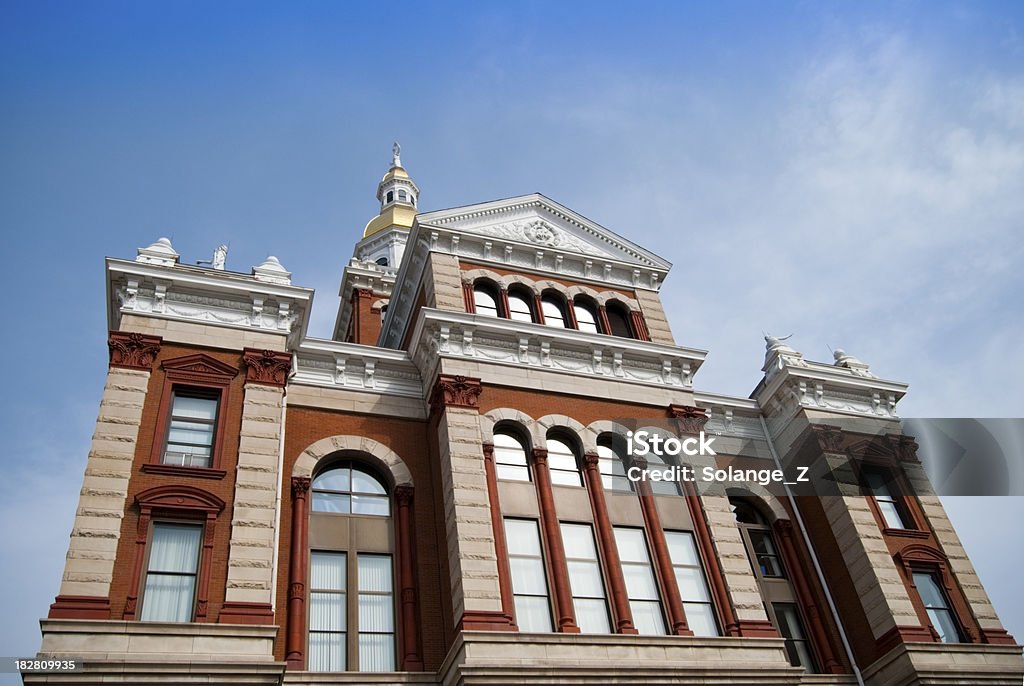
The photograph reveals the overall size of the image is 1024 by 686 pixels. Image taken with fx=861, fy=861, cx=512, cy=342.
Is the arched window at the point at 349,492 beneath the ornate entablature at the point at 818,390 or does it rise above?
beneath

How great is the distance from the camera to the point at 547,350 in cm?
2358

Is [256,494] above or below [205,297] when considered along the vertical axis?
below

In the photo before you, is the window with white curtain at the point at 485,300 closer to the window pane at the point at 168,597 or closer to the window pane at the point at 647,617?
the window pane at the point at 647,617

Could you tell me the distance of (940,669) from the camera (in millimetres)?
20562

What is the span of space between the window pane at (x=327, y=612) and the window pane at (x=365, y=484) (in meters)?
2.85

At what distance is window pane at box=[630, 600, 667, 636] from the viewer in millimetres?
→ 19219

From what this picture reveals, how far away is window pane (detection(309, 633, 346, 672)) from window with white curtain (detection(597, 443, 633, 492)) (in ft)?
24.1

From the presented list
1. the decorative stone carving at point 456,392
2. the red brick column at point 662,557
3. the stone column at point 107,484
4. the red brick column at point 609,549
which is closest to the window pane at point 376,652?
the red brick column at point 609,549

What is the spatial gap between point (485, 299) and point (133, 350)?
393 inches

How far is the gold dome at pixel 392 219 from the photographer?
45.7 metres

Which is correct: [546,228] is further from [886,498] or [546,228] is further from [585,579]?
[886,498]

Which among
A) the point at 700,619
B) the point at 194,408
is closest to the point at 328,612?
the point at 194,408

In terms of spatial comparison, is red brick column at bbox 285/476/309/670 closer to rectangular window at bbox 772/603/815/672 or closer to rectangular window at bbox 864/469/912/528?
rectangular window at bbox 772/603/815/672

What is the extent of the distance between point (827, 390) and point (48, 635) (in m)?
21.5
